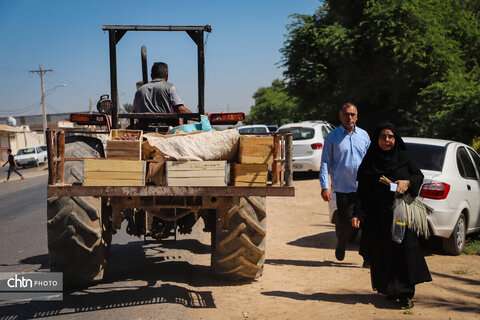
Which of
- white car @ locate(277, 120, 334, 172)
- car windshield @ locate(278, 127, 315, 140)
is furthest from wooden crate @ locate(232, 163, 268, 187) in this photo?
car windshield @ locate(278, 127, 315, 140)

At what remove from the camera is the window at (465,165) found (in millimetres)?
8148

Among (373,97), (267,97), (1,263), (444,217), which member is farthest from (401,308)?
A: (267,97)

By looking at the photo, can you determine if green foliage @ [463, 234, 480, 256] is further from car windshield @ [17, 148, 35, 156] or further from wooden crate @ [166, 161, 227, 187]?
car windshield @ [17, 148, 35, 156]

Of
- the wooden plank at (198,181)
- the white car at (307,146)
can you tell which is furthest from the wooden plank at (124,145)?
the white car at (307,146)

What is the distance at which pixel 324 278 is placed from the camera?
6.60 metres

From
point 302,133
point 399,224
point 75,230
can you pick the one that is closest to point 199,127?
point 75,230

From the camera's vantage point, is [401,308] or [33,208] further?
[33,208]

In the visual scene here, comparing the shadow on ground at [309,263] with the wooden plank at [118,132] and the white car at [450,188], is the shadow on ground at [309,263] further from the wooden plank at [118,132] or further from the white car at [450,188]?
the wooden plank at [118,132]

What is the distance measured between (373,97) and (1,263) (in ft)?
78.4

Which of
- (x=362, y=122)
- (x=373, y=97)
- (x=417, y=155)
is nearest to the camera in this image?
(x=417, y=155)

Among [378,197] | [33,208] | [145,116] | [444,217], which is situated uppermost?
[145,116]

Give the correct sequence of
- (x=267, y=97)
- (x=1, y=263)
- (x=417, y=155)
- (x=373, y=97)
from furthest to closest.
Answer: (x=267, y=97) < (x=373, y=97) < (x=417, y=155) < (x=1, y=263)

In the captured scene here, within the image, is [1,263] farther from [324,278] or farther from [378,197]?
[378,197]

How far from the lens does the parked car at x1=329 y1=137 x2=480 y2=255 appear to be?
24.4ft
